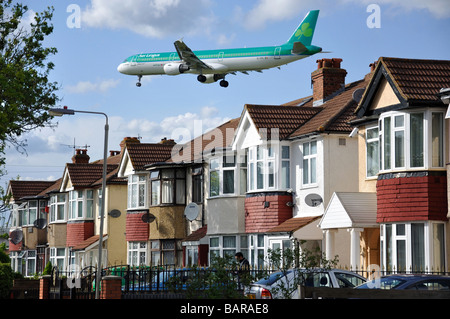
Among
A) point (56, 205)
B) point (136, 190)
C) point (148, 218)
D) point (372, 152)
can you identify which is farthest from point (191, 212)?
point (56, 205)

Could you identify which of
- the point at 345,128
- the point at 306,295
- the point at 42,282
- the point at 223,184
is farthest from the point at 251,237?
the point at 306,295

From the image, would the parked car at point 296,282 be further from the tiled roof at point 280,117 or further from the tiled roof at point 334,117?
the tiled roof at point 280,117

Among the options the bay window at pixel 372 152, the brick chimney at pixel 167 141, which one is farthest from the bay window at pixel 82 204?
the bay window at pixel 372 152

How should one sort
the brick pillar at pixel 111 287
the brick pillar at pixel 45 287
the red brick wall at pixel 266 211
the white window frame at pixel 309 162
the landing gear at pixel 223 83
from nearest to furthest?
the brick pillar at pixel 111 287 → the brick pillar at pixel 45 287 → the white window frame at pixel 309 162 → the red brick wall at pixel 266 211 → the landing gear at pixel 223 83

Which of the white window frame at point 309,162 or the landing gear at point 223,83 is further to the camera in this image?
the landing gear at point 223,83

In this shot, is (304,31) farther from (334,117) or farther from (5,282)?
(5,282)

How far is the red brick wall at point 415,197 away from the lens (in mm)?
25641

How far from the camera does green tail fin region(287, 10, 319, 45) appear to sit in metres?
48.3

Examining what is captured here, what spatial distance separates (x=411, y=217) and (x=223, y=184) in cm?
1309

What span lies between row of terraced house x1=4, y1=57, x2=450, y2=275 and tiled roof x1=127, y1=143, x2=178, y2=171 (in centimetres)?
8

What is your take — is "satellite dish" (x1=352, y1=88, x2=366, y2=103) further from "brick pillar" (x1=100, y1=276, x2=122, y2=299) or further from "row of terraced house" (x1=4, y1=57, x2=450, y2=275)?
"brick pillar" (x1=100, y1=276, x2=122, y2=299)

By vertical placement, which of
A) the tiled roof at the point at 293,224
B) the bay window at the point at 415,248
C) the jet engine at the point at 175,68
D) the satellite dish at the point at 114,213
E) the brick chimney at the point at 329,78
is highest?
the jet engine at the point at 175,68

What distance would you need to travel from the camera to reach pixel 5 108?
30438mm

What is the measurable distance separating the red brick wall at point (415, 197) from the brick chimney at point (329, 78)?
12076 millimetres
